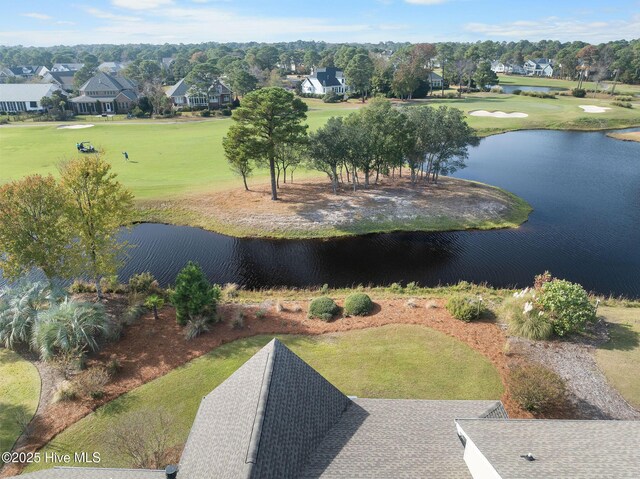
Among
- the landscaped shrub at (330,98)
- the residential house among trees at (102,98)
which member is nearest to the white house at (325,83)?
the landscaped shrub at (330,98)

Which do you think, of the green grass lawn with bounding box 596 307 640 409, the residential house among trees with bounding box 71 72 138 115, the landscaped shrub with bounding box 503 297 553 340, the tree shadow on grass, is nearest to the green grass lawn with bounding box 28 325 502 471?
the landscaped shrub with bounding box 503 297 553 340

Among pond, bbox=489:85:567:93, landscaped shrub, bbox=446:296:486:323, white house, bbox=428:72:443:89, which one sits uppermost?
white house, bbox=428:72:443:89

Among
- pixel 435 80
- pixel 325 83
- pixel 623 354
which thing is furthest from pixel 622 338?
pixel 435 80

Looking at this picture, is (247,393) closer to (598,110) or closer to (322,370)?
(322,370)

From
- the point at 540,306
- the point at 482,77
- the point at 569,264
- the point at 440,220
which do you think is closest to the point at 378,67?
the point at 482,77

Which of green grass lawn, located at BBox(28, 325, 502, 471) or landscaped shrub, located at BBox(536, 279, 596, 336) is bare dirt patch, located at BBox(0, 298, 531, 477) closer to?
green grass lawn, located at BBox(28, 325, 502, 471)

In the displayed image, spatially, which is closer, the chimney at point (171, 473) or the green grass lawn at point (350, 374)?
the chimney at point (171, 473)

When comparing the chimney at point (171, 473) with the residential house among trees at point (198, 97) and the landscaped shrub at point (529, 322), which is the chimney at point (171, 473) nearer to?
the landscaped shrub at point (529, 322)
